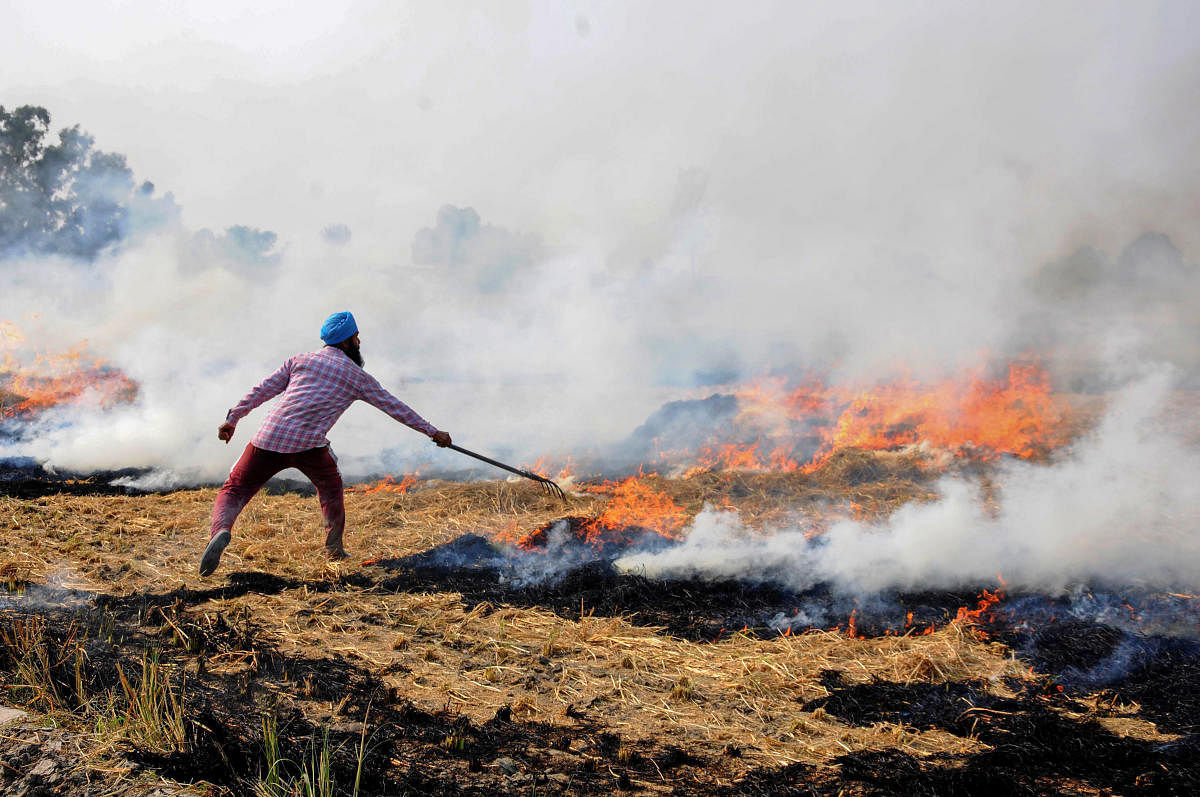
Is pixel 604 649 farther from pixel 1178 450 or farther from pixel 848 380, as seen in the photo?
pixel 848 380

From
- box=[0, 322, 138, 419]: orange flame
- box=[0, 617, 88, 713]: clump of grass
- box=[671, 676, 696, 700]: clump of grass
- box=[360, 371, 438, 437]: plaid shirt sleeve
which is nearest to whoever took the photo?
box=[0, 617, 88, 713]: clump of grass

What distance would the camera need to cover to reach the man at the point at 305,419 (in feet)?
16.6

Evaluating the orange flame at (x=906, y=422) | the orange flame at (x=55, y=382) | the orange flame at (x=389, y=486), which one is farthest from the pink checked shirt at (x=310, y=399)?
the orange flame at (x=55, y=382)

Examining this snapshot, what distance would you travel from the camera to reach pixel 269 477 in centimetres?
523

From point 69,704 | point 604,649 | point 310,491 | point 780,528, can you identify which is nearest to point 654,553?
point 780,528

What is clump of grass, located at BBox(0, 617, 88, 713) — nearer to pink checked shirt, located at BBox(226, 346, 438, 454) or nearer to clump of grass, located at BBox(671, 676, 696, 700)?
pink checked shirt, located at BBox(226, 346, 438, 454)

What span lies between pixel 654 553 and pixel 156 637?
3.42 m

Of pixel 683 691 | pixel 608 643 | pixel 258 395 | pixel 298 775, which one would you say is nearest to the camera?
pixel 298 775

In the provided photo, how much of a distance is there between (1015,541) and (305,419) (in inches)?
211

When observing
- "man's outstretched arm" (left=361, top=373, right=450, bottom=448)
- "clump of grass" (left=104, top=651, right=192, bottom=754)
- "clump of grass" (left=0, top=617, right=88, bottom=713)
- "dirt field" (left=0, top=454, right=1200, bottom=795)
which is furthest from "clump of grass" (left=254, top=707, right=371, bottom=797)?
"man's outstretched arm" (left=361, top=373, right=450, bottom=448)

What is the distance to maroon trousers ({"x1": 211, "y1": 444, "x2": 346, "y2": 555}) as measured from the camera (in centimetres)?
505

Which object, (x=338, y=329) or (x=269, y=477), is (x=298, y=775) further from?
(x=338, y=329)

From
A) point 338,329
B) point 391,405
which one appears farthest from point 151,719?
point 338,329

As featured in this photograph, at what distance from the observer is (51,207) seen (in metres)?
26.6
